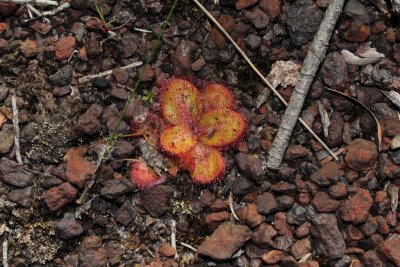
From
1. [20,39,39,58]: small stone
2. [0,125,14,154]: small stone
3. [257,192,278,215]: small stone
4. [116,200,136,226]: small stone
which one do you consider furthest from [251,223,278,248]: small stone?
[20,39,39,58]: small stone

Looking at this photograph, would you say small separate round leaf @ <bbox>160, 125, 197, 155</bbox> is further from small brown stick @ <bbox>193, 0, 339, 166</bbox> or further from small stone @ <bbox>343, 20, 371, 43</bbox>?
small stone @ <bbox>343, 20, 371, 43</bbox>

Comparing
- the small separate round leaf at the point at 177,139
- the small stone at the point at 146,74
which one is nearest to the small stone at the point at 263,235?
the small separate round leaf at the point at 177,139

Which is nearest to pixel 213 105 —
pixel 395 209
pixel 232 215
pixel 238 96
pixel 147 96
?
pixel 238 96

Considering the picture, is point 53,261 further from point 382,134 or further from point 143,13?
point 382,134

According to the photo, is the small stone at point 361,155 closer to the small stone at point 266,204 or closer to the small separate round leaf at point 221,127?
the small stone at point 266,204

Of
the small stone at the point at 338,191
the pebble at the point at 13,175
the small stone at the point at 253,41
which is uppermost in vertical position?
the small stone at the point at 253,41
